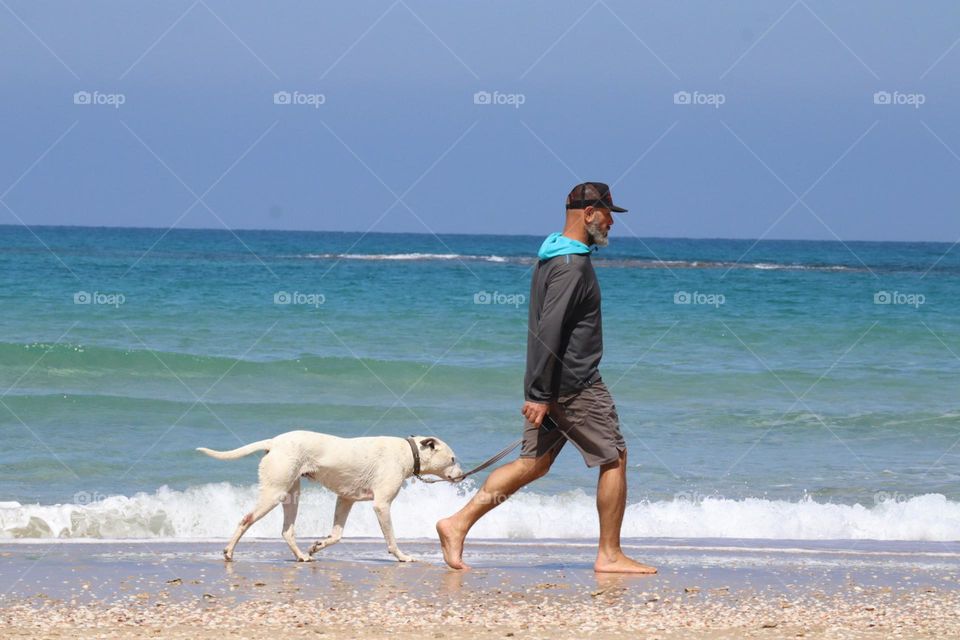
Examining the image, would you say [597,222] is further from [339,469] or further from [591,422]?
[339,469]

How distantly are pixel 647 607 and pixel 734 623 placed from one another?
1.53 ft

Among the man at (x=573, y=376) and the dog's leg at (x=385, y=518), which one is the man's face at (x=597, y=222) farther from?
the dog's leg at (x=385, y=518)

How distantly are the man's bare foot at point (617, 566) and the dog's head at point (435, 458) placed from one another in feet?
3.53

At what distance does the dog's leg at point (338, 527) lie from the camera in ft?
24.0

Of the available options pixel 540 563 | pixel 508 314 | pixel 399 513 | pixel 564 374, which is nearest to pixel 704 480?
pixel 399 513

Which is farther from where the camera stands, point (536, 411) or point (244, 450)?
point (244, 450)

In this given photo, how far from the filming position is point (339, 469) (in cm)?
717

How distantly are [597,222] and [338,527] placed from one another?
2.38 m

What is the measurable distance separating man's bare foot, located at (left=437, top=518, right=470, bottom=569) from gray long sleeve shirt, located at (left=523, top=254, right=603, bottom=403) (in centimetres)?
97

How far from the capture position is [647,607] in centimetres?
589
